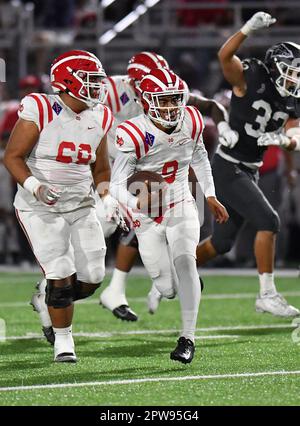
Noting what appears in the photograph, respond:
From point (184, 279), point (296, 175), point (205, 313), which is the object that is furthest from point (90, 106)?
point (296, 175)

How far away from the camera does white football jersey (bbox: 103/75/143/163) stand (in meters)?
6.77

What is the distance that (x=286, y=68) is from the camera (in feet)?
20.7

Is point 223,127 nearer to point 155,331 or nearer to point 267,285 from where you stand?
point 267,285

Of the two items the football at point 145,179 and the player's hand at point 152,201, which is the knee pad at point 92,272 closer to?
the player's hand at point 152,201

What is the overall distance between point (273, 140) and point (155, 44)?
4995mm

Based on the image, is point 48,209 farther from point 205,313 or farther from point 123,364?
point 205,313

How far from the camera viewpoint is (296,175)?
33.5 feet

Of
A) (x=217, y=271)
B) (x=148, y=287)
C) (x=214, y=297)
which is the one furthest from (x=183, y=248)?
(x=217, y=271)

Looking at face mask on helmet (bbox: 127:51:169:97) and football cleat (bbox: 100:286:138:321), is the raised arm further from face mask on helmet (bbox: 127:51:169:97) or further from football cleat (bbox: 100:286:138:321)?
football cleat (bbox: 100:286:138:321)

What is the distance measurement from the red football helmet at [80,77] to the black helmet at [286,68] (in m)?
1.41

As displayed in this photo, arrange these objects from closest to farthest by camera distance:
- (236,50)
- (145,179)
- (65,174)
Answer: (65,174), (145,179), (236,50)

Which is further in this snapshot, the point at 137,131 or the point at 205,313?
the point at 205,313

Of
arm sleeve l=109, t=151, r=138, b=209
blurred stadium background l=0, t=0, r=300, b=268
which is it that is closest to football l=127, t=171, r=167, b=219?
arm sleeve l=109, t=151, r=138, b=209

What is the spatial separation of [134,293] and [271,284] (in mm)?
2080
